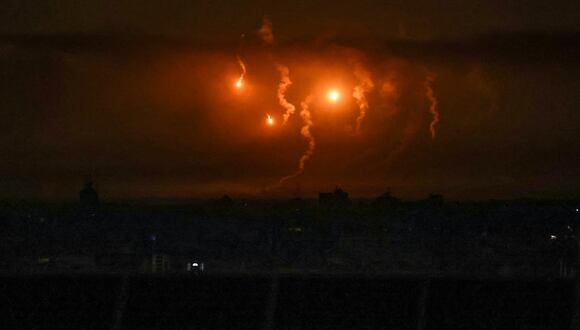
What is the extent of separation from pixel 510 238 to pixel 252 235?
11713mm

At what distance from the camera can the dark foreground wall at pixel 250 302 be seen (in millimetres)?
11477

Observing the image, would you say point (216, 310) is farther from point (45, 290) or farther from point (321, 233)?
point (321, 233)

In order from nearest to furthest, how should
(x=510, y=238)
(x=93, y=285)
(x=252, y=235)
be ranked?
(x=93, y=285) → (x=510, y=238) → (x=252, y=235)

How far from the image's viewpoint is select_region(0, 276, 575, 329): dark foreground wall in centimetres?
1148

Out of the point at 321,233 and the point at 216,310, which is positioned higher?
the point at 321,233

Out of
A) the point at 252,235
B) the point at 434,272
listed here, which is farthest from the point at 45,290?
the point at 252,235

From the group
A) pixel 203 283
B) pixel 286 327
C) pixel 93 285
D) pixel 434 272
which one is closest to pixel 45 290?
pixel 93 285

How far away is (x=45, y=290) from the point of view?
37.9ft

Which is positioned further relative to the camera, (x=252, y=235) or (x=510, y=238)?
(x=252, y=235)

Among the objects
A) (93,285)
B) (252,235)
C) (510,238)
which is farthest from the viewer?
(252,235)

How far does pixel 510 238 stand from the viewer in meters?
38.3

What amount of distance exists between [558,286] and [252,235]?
35.1 meters

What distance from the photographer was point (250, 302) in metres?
11.5

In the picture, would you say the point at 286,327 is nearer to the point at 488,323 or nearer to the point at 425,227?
the point at 488,323
